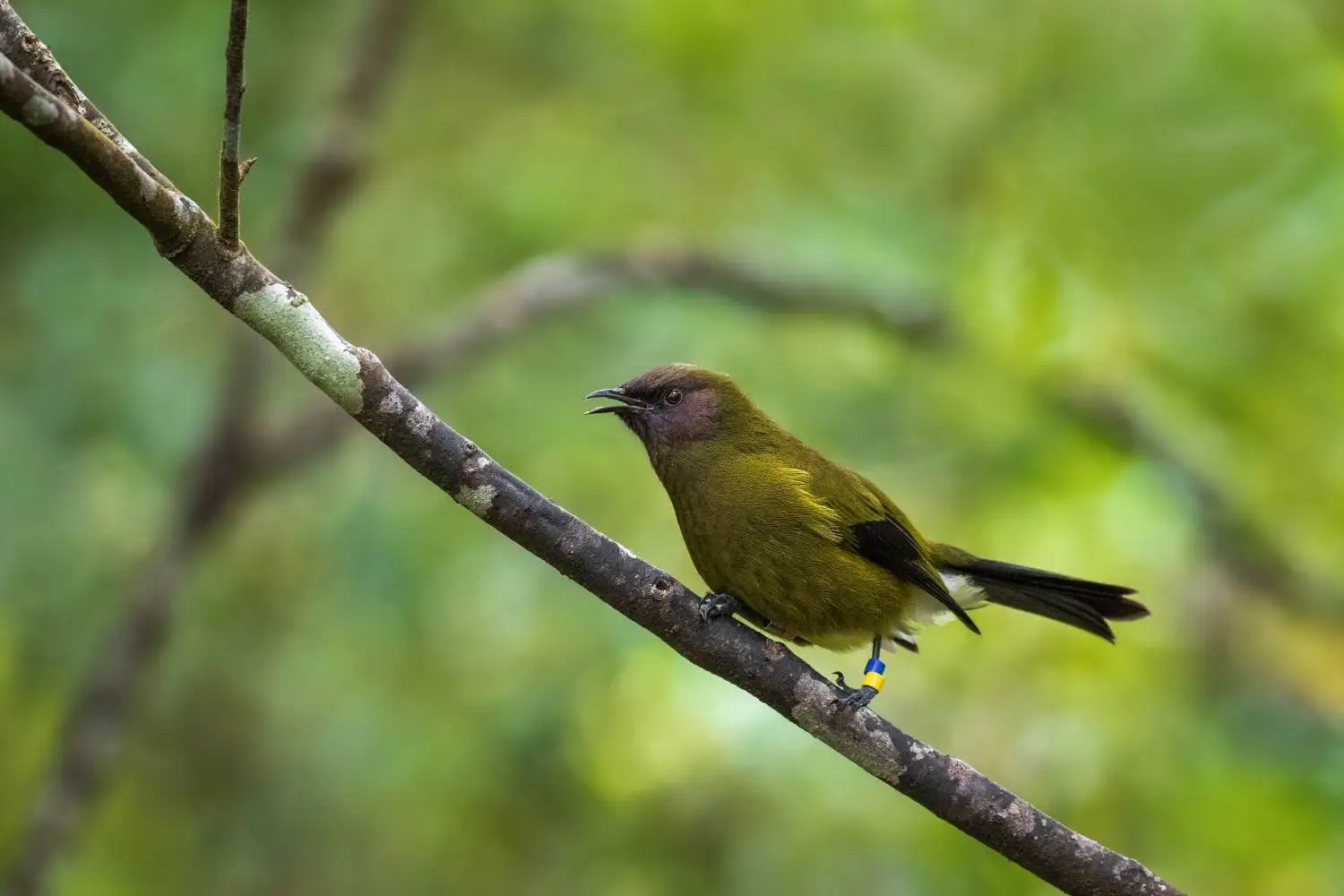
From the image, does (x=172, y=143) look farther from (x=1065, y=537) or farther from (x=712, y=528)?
(x=1065, y=537)

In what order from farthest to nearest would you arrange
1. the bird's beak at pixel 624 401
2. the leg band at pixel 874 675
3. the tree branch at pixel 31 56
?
1. the bird's beak at pixel 624 401
2. the leg band at pixel 874 675
3. the tree branch at pixel 31 56

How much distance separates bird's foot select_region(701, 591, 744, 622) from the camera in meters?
3.12

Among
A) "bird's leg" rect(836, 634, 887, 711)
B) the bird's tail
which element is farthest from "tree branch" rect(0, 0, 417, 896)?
"bird's leg" rect(836, 634, 887, 711)

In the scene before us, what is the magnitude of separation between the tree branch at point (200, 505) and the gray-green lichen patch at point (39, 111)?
12.6 ft

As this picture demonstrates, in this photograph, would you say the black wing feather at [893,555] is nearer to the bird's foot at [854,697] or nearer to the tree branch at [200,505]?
the bird's foot at [854,697]

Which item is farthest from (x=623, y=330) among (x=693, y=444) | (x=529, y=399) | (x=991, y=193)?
(x=693, y=444)

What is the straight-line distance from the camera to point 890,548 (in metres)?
4.15

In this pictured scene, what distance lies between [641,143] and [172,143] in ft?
7.87

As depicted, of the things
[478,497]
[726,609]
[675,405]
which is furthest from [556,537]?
[675,405]

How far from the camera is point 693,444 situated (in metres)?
4.10

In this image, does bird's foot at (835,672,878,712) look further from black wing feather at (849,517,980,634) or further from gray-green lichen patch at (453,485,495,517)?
gray-green lichen patch at (453,485,495,517)

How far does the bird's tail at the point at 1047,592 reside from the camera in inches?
176

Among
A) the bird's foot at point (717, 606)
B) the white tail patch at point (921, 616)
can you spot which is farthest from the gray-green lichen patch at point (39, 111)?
the white tail patch at point (921, 616)

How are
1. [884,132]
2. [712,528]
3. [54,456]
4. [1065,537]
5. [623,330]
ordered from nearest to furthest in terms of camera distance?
[712,528], [1065,537], [54,456], [884,132], [623,330]
